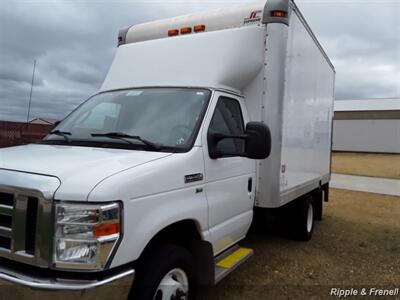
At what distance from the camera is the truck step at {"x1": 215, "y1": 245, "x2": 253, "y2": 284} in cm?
378

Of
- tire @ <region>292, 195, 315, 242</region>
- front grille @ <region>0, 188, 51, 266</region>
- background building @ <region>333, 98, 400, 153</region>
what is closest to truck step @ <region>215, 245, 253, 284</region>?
front grille @ <region>0, 188, 51, 266</region>

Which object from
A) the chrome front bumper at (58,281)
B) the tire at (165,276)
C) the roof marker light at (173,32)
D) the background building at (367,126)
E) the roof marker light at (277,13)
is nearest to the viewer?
the chrome front bumper at (58,281)

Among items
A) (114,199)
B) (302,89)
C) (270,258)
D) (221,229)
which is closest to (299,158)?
(302,89)

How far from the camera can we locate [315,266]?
561 cm

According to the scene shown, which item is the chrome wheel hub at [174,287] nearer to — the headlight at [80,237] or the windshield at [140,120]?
the headlight at [80,237]

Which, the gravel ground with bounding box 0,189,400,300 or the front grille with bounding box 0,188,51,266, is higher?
the front grille with bounding box 0,188,51,266

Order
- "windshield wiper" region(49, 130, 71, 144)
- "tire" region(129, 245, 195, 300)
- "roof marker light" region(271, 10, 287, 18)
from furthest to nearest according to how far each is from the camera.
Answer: "roof marker light" region(271, 10, 287, 18)
"windshield wiper" region(49, 130, 71, 144)
"tire" region(129, 245, 195, 300)

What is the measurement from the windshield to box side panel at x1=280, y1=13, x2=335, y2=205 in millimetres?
1557

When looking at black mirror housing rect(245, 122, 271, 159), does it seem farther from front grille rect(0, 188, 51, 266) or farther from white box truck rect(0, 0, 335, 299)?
front grille rect(0, 188, 51, 266)

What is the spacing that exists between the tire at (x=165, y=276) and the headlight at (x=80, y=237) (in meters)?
0.44

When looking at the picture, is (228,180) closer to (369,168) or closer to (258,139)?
(258,139)

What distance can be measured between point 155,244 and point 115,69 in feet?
9.27

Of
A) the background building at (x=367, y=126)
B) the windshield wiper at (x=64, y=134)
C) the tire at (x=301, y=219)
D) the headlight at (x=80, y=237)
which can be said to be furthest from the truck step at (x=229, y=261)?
the background building at (x=367, y=126)

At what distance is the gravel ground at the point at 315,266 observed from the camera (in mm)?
4512
